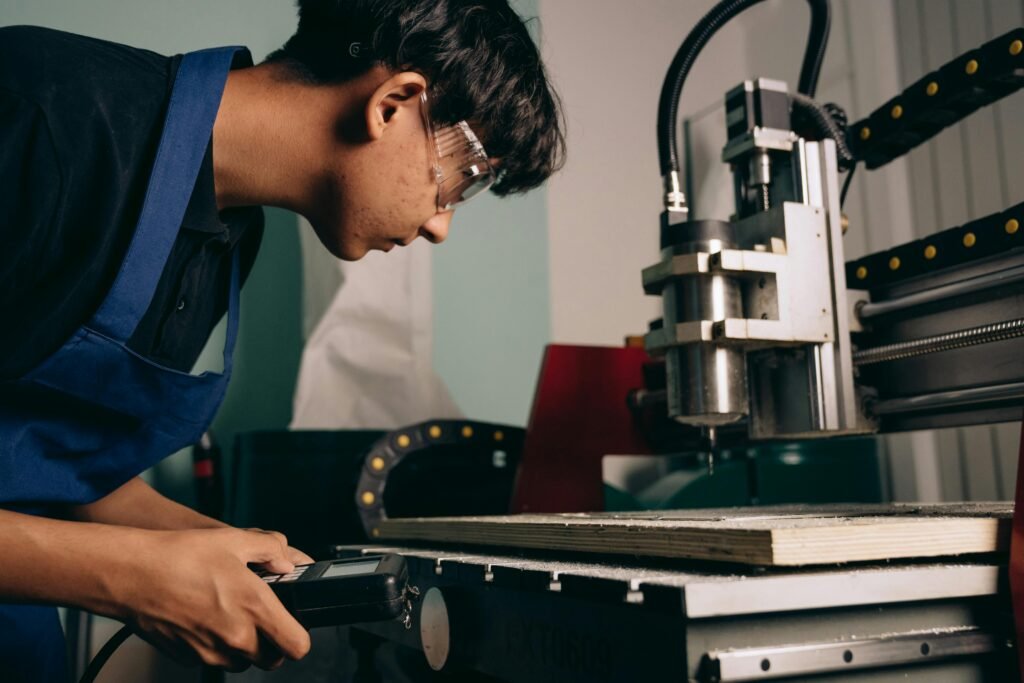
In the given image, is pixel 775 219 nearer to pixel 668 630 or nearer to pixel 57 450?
pixel 668 630

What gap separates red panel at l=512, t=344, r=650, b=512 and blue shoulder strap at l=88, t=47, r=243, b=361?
2.15 feet

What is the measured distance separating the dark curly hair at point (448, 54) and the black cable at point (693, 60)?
15 centimetres

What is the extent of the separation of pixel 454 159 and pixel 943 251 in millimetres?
576

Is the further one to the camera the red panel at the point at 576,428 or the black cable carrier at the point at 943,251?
the red panel at the point at 576,428

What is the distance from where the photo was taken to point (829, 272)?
98cm

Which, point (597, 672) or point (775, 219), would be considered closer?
point (597, 672)

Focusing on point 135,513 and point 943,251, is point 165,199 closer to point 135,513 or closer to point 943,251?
point 135,513

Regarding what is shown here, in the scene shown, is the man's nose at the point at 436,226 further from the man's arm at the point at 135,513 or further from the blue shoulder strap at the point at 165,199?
the man's arm at the point at 135,513

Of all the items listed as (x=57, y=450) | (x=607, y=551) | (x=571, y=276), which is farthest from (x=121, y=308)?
(x=571, y=276)

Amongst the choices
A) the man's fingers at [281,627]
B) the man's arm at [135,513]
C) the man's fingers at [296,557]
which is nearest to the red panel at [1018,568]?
the man's fingers at [281,627]

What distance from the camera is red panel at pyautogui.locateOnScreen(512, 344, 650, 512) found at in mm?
1350

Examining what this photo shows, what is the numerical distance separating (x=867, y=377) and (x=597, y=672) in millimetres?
660

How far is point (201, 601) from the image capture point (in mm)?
697

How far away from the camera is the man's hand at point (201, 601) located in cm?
69
